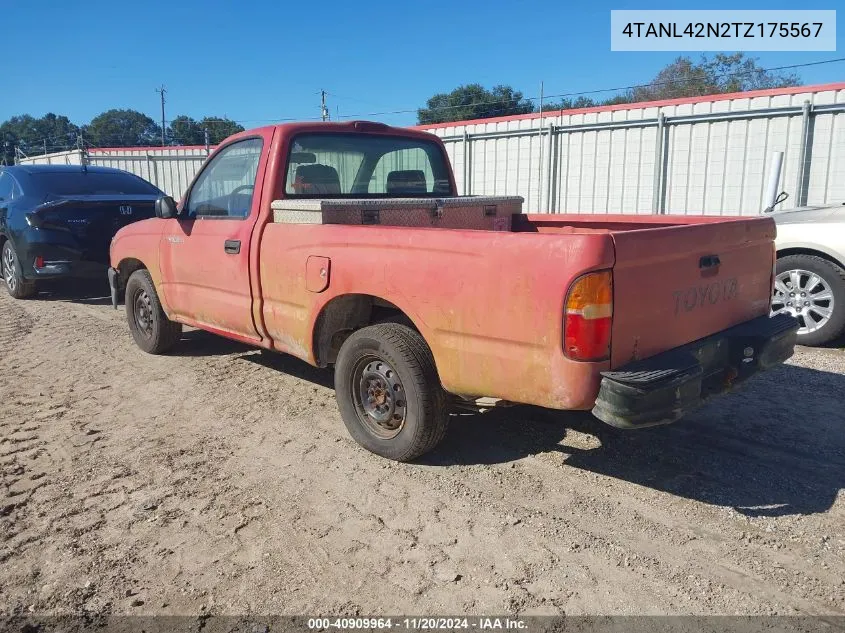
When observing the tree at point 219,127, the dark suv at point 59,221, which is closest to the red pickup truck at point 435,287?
the dark suv at point 59,221

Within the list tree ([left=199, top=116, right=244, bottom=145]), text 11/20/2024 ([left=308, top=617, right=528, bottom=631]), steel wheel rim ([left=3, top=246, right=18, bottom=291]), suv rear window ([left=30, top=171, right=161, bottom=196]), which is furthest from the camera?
tree ([left=199, top=116, right=244, bottom=145])

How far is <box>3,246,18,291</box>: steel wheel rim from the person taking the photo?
923 centimetres

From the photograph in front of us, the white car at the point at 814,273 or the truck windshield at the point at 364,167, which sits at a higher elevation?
the truck windshield at the point at 364,167

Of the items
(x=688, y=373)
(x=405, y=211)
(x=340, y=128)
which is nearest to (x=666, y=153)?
(x=340, y=128)

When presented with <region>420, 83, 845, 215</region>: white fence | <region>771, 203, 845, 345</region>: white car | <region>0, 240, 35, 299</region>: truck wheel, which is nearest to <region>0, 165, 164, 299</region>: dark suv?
<region>0, 240, 35, 299</region>: truck wheel

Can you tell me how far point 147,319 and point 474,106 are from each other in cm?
3841

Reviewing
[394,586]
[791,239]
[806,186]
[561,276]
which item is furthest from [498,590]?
[806,186]

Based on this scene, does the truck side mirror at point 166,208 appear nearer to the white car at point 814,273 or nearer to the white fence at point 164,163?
the white car at point 814,273

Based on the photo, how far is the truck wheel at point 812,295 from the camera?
6066 mm

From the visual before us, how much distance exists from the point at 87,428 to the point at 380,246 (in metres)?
2.44

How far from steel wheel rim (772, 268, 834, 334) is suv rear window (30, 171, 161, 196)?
7.89 metres

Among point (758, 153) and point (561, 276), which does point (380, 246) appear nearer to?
point (561, 276)

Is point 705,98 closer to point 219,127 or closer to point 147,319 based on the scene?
point 147,319

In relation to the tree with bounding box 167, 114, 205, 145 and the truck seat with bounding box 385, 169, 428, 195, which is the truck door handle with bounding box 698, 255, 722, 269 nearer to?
the truck seat with bounding box 385, 169, 428, 195
